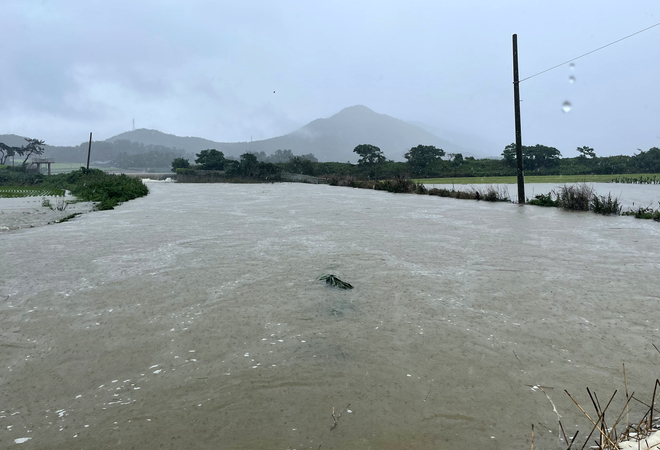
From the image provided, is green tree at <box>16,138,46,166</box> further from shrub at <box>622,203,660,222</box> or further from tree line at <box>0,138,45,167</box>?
shrub at <box>622,203,660,222</box>

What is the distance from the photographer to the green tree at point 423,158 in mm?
54025

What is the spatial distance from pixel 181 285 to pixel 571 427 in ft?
13.9

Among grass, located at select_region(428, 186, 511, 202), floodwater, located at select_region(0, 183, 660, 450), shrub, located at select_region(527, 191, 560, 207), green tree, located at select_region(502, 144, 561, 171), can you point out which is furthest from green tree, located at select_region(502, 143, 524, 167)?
floodwater, located at select_region(0, 183, 660, 450)

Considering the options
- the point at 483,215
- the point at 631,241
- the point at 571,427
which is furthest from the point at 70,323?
the point at 483,215

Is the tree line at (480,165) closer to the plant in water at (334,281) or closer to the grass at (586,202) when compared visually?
the grass at (586,202)

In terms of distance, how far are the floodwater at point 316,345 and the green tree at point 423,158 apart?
159 feet

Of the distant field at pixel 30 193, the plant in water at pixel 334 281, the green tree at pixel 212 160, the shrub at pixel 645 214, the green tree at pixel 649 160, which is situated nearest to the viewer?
the plant in water at pixel 334 281

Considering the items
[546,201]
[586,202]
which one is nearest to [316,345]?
[586,202]

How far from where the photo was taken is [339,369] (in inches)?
111

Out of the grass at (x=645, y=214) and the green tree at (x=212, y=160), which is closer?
the grass at (x=645, y=214)

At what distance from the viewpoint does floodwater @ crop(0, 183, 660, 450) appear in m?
2.20

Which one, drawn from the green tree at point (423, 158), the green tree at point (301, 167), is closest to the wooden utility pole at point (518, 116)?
the green tree at point (423, 158)

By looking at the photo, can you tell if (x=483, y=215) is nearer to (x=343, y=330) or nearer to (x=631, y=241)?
(x=631, y=241)

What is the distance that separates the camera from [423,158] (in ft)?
181
